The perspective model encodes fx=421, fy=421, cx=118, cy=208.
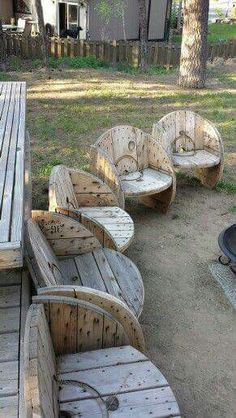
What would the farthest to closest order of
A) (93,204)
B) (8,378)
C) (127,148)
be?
(127,148)
(93,204)
(8,378)

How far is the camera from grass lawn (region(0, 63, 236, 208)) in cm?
741

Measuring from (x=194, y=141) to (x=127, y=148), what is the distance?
1.48 meters

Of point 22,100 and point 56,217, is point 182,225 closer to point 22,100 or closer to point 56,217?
point 56,217

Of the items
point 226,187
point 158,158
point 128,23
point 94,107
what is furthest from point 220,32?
point 158,158

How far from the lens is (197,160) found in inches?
251

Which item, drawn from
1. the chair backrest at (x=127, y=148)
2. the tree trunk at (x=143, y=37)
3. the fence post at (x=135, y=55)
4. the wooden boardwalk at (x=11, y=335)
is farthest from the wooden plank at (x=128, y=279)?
the fence post at (x=135, y=55)

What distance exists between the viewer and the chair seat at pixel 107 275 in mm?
3576

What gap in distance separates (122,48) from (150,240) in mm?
11740

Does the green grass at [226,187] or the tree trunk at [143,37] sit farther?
the tree trunk at [143,37]

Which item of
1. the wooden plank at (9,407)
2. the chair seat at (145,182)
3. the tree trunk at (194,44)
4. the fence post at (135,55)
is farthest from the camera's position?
the fence post at (135,55)

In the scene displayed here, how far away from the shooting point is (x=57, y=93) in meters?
10.9

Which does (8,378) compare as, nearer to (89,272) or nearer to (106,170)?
(89,272)

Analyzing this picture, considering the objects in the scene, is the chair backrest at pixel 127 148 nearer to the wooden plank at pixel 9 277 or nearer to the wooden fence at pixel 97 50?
the wooden plank at pixel 9 277

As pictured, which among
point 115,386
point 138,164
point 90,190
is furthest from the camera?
point 138,164
